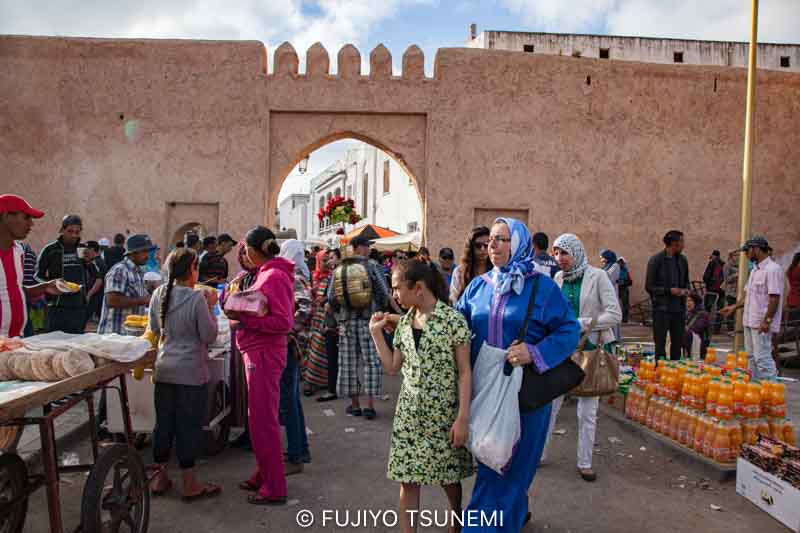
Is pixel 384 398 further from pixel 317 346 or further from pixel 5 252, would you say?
pixel 5 252

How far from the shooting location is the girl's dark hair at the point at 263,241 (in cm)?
417

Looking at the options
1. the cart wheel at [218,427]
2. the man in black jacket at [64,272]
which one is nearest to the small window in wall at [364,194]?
the man in black jacket at [64,272]

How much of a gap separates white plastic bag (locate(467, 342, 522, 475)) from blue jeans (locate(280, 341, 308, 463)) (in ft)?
6.71

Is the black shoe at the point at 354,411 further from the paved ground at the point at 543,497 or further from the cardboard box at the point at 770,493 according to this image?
the cardboard box at the point at 770,493

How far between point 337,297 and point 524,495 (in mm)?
3814

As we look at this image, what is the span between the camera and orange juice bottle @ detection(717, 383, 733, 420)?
15.7 ft

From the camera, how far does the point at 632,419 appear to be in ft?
20.2

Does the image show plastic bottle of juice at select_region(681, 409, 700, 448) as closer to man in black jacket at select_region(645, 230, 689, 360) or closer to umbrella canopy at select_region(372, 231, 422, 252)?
man in black jacket at select_region(645, 230, 689, 360)

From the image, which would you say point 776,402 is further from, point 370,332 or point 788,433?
point 370,332

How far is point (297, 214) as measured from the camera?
54.0 meters

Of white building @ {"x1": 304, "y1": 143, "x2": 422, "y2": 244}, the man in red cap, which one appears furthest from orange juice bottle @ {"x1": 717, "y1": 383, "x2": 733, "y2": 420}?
white building @ {"x1": 304, "y1": 143, "x2": 422, "y2": 244}

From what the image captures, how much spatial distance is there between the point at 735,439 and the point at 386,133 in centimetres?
1093

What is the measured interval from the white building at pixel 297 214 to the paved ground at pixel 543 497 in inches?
1743

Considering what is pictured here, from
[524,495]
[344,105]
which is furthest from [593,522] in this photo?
[344,105]
